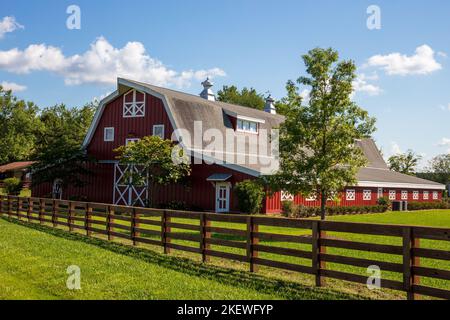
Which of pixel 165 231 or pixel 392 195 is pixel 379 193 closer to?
pixel 392 195

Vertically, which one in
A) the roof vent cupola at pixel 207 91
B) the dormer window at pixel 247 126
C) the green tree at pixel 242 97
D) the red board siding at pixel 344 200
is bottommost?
the red board siding at pixel 344 200

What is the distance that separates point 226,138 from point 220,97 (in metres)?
46.6

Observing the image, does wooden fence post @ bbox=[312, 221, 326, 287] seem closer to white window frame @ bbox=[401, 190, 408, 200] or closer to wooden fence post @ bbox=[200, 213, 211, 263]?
Answer: wooden fence post @ bbox=[200, 213, 211, 263]

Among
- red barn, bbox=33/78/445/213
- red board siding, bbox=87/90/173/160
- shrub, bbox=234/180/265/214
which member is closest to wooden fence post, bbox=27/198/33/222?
red barn, bbox=33/78/445/213

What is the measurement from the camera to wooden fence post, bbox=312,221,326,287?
7770 mm

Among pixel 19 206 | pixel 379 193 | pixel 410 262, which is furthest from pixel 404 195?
pixel 410 262

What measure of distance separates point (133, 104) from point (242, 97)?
44058 mm

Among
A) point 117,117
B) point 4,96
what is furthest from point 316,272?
point 4,96

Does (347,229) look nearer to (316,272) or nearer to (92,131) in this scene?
(316,272)

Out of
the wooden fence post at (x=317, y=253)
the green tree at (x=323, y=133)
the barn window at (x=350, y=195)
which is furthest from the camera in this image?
the barn window at (x=350, y=195)

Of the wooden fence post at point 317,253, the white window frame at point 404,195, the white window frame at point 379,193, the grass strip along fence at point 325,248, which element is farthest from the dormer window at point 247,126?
the wooden fence post at point 317,253

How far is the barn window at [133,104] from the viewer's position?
29266mm

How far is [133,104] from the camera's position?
29.7 metres

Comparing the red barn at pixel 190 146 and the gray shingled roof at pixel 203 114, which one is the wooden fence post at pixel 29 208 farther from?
the gray shingled roof at pixel 203 114
